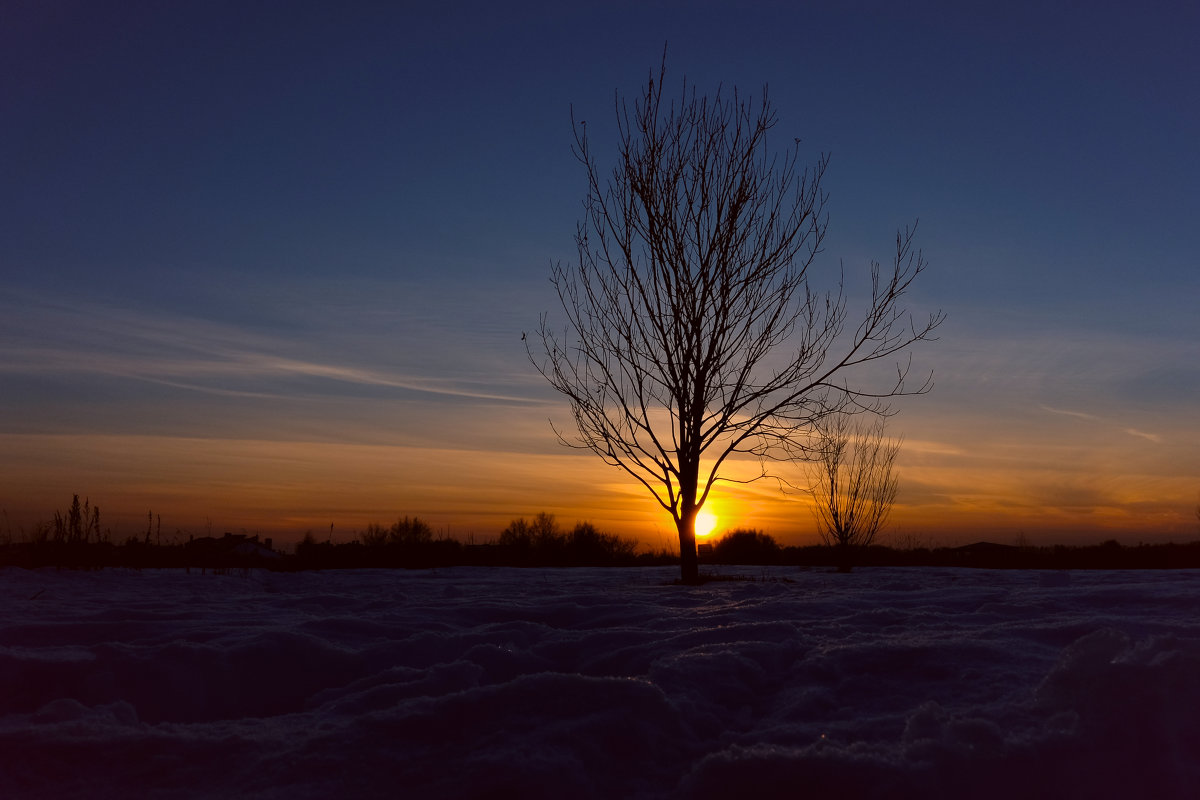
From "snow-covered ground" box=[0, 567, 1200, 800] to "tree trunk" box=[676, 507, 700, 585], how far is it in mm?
4111

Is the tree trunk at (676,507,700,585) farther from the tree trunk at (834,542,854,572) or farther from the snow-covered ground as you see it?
the tree trunk at (834,542,854,572)

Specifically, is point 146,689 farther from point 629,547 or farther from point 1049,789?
point 629,547

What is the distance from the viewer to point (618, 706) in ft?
7.06

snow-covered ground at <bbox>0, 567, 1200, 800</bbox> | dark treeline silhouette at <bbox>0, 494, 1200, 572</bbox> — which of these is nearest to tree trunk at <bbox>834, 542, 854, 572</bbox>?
dark treeline silhouette at <bbox>0, 494, 1200, 572</bbox>

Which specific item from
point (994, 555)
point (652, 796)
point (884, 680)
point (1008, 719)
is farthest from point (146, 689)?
point (994, 555)

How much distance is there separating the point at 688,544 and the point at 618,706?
618 cm

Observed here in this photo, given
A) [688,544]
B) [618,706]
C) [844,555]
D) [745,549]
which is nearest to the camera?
[618,706]

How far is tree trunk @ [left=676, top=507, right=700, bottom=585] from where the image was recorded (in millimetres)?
8055

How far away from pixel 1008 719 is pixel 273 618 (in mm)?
3703

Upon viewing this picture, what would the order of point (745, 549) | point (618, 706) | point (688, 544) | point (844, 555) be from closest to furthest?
point (618, 706)
point (688, 544)
point (844, 555)
point (745, 549)

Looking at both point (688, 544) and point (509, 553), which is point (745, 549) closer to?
point (509, 553)

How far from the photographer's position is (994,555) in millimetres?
15797

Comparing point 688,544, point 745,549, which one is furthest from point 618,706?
point 745,549

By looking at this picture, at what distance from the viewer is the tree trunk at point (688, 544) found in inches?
317
